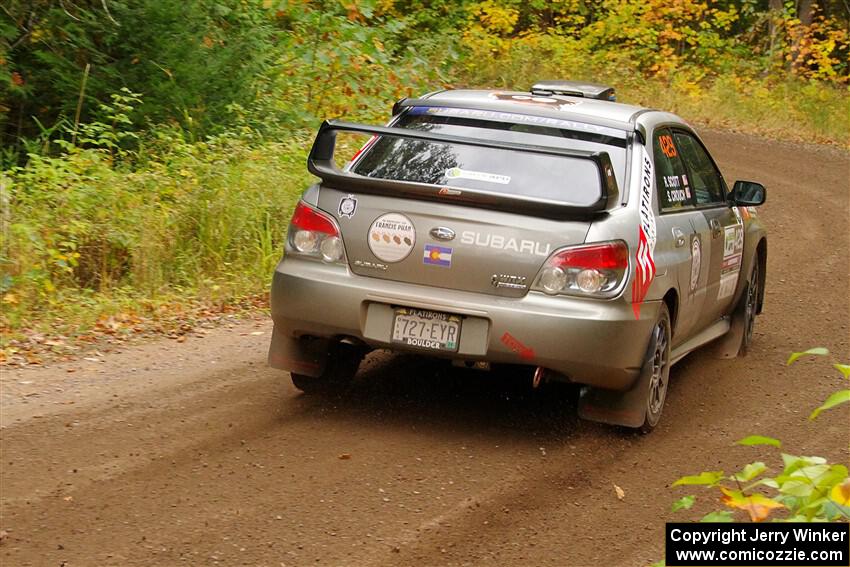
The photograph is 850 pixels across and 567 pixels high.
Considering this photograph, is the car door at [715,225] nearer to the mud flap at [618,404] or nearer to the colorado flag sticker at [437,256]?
the mud flap at [618,404]

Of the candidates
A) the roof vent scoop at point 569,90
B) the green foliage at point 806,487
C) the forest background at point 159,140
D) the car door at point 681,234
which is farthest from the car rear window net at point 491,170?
the green foliage at point 806,487

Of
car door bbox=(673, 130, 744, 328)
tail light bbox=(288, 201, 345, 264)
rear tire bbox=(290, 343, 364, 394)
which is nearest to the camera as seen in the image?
tail light bbox=(288, 201, 345, 264)

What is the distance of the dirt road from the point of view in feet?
16.1

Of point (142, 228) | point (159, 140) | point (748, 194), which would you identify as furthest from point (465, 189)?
point (159, 140)

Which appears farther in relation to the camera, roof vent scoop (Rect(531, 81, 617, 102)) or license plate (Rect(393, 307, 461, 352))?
roof vent scoop (Rect(531, 81, 617, 102))

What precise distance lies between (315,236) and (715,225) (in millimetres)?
2845

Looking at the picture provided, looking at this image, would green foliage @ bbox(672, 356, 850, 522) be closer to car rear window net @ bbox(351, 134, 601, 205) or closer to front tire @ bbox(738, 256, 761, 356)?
car rear window net @ bbox(351, 134, 601, 205)

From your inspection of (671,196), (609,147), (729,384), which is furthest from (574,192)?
(729,384)

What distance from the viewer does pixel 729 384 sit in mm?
8141

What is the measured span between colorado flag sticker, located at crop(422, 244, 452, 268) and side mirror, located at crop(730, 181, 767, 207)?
2851mm

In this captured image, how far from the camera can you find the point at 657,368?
6.78 m

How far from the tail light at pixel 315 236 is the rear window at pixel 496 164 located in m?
0.44

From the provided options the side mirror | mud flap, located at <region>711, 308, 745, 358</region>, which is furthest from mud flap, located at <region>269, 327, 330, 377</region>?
mud flap, located at <region>711, 308, 745, 358</region>

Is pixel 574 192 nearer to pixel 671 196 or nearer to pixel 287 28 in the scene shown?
pixel 671 196
